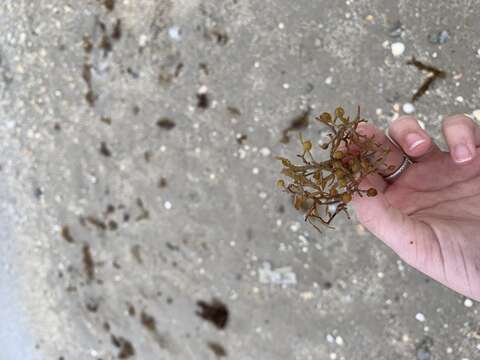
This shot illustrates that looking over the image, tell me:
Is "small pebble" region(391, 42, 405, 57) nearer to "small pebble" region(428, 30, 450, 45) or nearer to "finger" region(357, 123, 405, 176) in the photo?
"small pebble" region(428, 30, 450, 45)

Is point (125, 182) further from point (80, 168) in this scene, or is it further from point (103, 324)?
A: point (103, 324)

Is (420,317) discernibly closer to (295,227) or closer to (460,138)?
(295,227)

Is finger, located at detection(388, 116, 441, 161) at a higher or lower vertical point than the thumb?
higher

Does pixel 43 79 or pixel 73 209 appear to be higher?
pixel 43 79

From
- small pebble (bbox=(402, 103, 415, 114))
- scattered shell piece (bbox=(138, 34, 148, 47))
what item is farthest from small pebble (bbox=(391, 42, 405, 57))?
scattered shell piece (bbox=(138, 34, 148, 47))

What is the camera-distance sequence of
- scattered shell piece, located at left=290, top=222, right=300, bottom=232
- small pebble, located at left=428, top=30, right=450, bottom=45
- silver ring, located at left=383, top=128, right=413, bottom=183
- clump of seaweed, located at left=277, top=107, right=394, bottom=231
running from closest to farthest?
1. clump of seaweed, located at left=277, top=107, right=394, bottom=231
2. silver ring, located at left=383, top=128, right=413, bottom=183
3. small pebble, located at left=428, top=30, right=450, bottom=45
4. scattered shell piece, located at left=290, top=222, right=300, bottom=232

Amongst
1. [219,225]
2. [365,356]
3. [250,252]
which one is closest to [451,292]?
[365,356]
